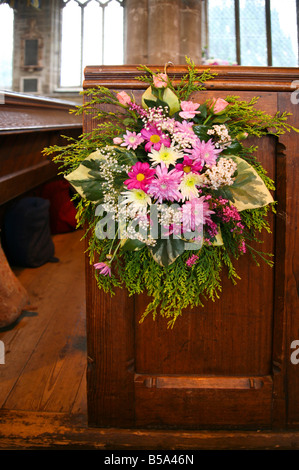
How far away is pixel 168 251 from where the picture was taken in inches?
42.3

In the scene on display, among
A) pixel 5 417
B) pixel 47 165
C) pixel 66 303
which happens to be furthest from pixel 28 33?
pixel 5 417

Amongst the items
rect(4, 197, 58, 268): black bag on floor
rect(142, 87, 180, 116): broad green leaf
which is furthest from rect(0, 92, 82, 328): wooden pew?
rect(142, 87, 180, 116): broad green leaf

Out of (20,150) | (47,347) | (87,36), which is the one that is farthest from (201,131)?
(87,36)

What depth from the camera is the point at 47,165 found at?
3543 mm

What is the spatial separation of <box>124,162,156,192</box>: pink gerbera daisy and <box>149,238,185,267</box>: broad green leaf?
0.15 meters

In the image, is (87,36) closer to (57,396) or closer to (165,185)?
(57,396)

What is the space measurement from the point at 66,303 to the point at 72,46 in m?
8.14

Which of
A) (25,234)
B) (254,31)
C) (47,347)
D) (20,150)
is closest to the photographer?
(47,347)

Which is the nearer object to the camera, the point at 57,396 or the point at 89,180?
the point at 89,180

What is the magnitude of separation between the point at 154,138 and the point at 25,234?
2.11 metres

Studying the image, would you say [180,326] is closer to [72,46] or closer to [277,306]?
[277,306]

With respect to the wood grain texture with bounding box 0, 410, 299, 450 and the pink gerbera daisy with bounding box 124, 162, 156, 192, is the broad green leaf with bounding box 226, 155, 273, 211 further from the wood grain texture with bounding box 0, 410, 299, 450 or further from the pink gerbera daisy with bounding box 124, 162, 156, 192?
the wood grain texture with bounding box 0, 410, 299, 450

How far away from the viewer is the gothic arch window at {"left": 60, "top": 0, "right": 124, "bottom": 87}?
30.0ft
